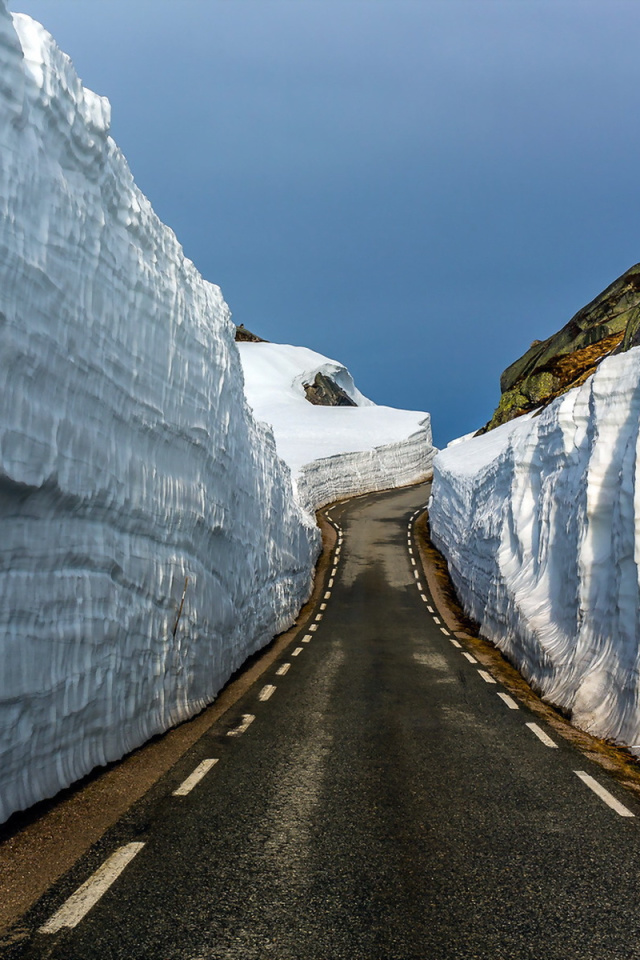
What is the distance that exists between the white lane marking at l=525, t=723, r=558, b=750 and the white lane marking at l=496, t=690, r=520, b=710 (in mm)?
1106

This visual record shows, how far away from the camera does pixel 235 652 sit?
13.0 m

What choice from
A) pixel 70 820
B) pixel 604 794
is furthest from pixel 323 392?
pixel 70 820

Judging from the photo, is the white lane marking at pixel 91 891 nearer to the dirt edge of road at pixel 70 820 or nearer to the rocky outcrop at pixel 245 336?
the dirt edge of road at pixel 70 820

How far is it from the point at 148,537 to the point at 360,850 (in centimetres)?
485

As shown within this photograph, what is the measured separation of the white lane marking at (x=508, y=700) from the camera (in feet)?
34.9

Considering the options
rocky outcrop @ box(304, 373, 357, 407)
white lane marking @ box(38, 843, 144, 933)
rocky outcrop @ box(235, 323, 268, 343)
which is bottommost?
white lane marking @ box(38, 843, 144, 933)

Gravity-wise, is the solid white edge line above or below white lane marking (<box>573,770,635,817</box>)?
above

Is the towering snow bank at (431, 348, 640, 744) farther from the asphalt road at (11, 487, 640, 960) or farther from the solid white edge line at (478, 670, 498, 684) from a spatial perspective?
the asphalt road at (11, 487, 640, 960)

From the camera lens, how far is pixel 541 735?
894 cm

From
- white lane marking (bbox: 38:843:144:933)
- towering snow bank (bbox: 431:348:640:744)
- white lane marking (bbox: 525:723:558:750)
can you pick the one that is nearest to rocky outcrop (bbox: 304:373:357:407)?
towering snow bank (bbox: 431:348:640:744)

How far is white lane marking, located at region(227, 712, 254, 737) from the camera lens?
8.85 m

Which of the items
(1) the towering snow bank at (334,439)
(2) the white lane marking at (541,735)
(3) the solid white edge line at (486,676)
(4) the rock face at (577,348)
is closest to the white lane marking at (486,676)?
(3) the solid white edge line at (486,676)

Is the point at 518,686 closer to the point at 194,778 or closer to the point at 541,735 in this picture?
the point at 541,735

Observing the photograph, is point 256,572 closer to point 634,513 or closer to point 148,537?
point 148,537
